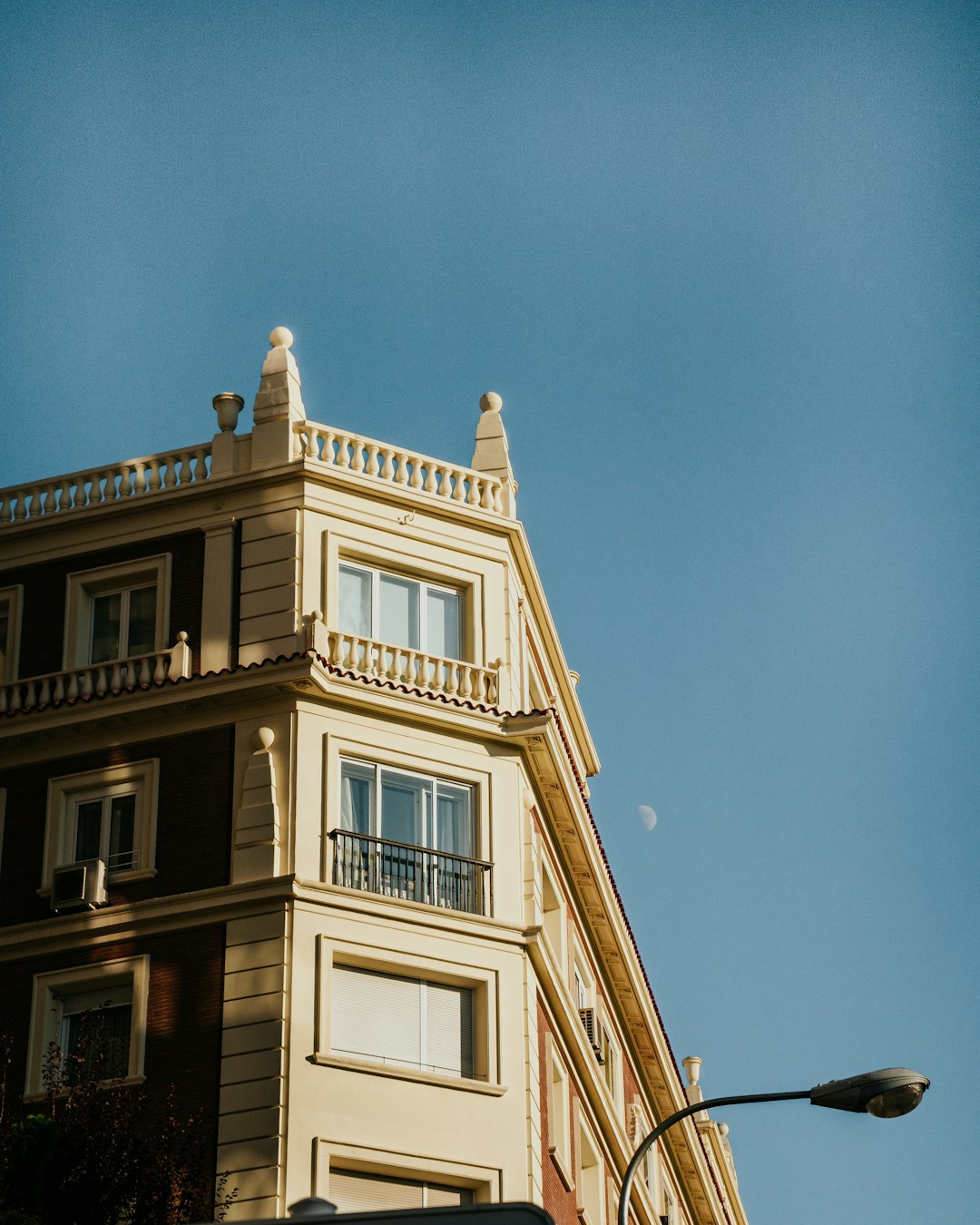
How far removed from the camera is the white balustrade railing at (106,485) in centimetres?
3384

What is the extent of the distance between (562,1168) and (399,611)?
9257mm

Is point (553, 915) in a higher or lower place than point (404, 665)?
lower

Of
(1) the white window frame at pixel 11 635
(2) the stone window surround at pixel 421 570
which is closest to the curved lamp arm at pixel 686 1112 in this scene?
(2) the stone window surround at pixel 421 570

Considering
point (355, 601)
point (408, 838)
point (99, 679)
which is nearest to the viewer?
point (408, 838)

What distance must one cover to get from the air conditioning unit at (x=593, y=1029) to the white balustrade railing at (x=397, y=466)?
29.6 feet

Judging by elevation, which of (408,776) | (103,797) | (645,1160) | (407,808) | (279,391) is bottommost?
(645,1160)

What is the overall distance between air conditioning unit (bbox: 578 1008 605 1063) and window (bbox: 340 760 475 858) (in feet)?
17.8

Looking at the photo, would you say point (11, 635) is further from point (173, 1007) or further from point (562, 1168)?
point (562, 1168)

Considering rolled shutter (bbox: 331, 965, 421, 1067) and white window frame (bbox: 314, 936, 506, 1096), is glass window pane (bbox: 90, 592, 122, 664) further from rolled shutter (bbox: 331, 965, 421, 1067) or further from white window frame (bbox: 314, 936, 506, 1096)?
rolled shutter (bbox: 331, 965, 421, 1067)

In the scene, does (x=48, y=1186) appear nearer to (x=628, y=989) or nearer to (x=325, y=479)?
(x=325, y=479)

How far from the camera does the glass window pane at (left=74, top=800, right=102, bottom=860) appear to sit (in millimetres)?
30609

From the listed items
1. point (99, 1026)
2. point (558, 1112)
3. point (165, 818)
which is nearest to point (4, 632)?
point (165, 818)

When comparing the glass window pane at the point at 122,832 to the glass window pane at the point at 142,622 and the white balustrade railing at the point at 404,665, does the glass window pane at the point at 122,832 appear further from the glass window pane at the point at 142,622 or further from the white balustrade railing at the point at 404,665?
the white balustrade railing at the point at 404,665

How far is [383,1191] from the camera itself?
1082 inches
